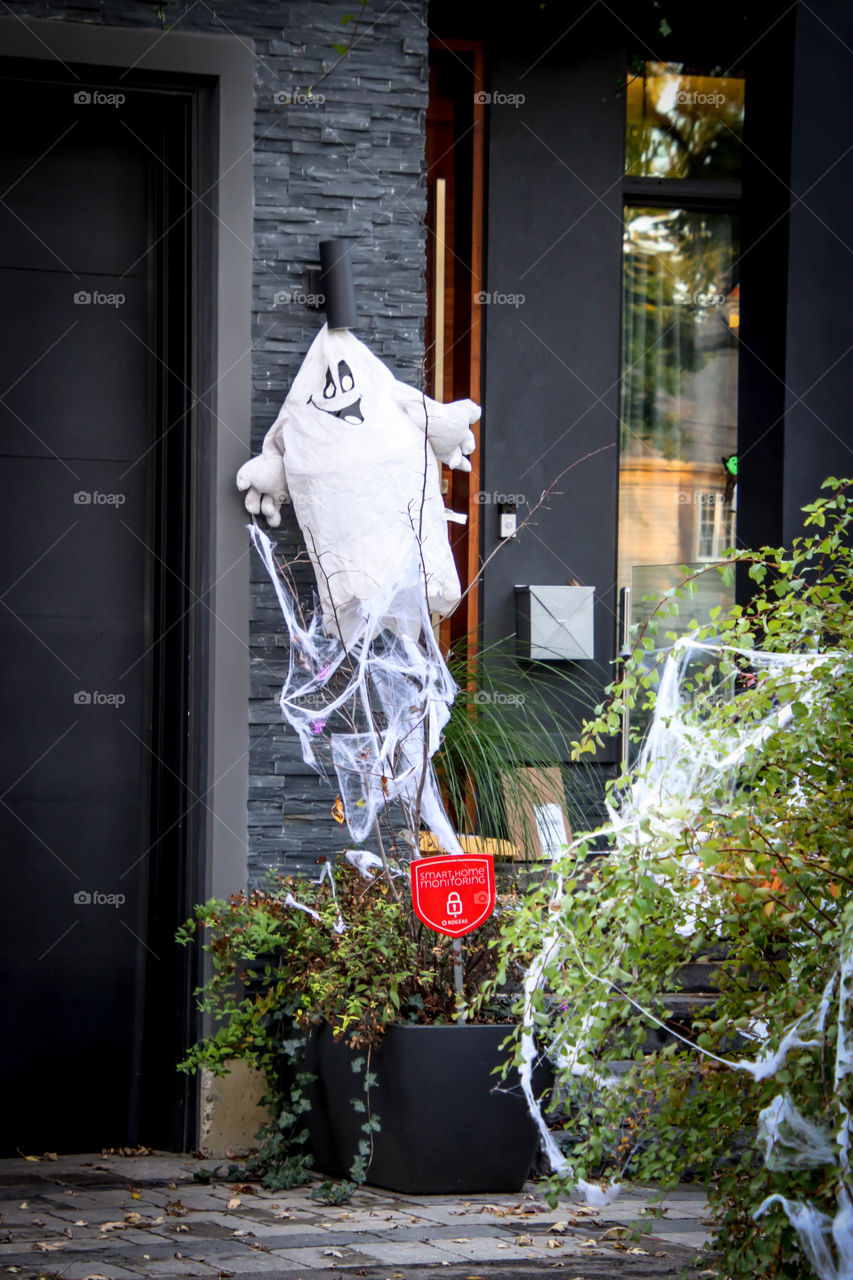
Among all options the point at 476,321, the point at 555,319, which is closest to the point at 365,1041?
the point at 476,321

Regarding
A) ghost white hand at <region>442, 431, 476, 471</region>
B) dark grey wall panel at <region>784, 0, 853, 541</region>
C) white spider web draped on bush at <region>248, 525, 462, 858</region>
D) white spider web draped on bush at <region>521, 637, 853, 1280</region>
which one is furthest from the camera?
dark grey wall panel at <region>784, 0, 853, 541</region>

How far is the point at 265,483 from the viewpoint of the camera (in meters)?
4.62

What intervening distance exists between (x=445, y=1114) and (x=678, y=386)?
366cm

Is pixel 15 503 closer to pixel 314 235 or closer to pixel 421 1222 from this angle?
pixel 314 235

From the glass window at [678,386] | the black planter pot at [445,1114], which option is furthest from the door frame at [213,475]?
the glass window at [678,386]

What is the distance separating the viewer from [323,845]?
188 inches

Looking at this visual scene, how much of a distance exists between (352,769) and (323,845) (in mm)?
462

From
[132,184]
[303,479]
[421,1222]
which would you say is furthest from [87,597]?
[421,1222]

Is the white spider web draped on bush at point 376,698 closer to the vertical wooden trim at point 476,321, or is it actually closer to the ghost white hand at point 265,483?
the ghost white hand at point 265,483

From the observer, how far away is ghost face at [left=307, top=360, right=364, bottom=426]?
4570mm

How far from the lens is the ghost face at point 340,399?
4.57 m

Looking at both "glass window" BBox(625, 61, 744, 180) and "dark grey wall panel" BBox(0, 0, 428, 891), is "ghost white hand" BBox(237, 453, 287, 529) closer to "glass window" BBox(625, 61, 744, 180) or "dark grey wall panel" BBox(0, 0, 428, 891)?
"dark grey wall panel" BBox(0, 0, 428, 891)

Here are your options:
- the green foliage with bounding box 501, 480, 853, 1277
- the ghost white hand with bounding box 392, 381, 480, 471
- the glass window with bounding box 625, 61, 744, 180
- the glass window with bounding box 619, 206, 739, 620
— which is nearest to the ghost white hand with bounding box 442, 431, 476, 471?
the ghost white hand with bounding box 392, 381, 480, 471

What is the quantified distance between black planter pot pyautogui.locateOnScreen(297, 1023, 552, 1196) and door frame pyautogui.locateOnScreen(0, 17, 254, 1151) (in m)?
0.90
